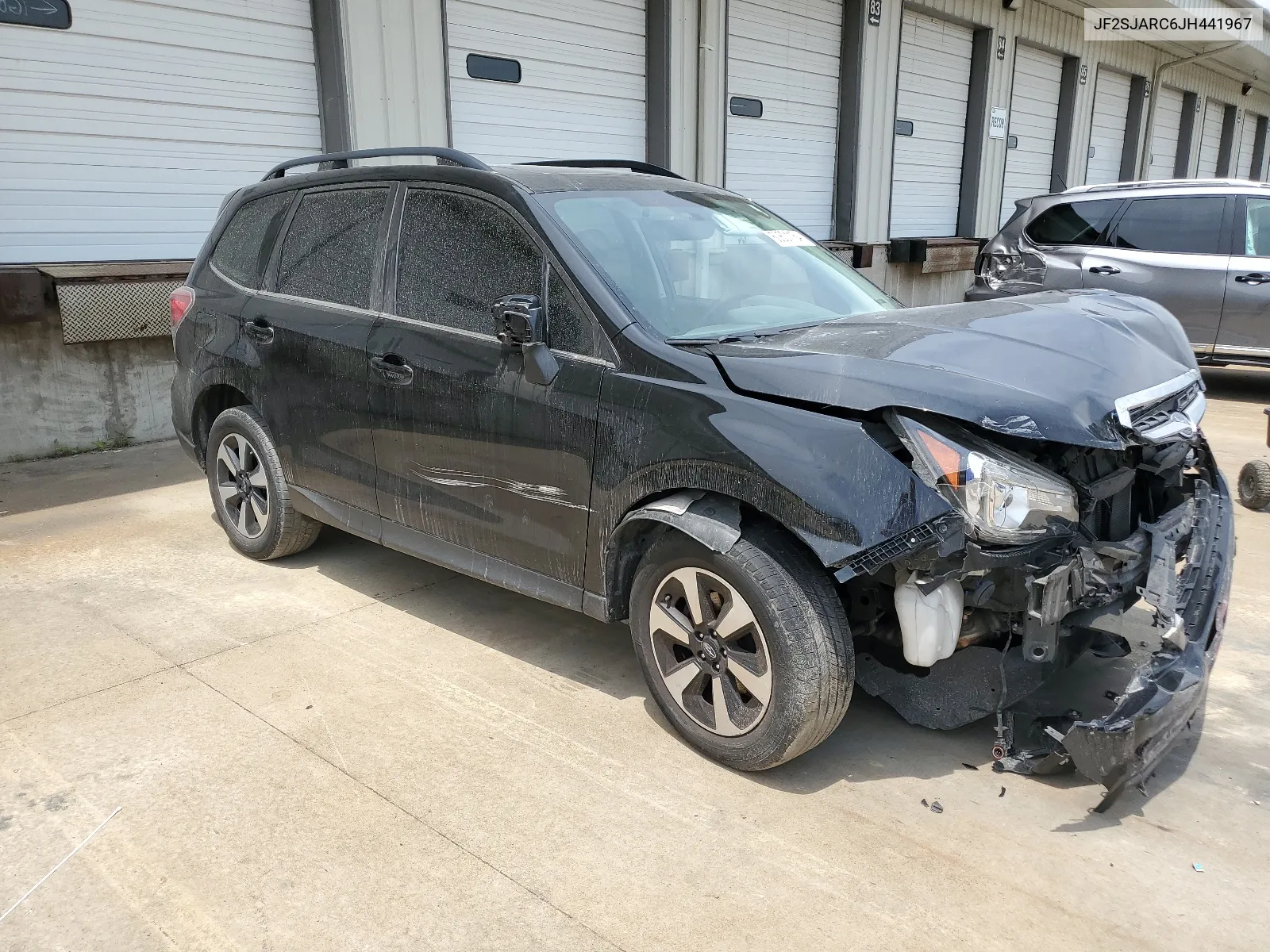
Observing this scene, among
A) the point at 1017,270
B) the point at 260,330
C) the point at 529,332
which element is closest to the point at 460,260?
the point at 529,332

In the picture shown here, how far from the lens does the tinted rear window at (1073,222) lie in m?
9.11

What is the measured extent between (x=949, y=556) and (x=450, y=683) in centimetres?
193

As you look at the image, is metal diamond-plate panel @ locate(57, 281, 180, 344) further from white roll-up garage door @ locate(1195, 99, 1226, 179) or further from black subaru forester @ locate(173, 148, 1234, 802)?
white roll-up garage door @ locate(1195, 99, 1226, 179)

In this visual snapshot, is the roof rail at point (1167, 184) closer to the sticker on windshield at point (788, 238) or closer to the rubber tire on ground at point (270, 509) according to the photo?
the sticker on windshield at point (788, 238)

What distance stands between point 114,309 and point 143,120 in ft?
4.81

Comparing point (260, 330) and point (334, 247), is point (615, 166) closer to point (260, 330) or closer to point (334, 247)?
point (334, 247)

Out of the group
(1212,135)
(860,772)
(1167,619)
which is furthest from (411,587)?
(1212,135)

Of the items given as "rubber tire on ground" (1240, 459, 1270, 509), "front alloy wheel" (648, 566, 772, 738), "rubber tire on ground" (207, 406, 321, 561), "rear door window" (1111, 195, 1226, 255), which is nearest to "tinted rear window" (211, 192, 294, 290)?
"rubber tire on ground" (207, 406, 321, 561)

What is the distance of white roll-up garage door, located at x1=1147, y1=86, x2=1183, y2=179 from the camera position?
2138cm

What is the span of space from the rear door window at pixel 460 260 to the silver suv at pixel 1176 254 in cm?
625

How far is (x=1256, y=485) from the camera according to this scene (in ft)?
18.7

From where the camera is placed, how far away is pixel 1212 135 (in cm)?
2511

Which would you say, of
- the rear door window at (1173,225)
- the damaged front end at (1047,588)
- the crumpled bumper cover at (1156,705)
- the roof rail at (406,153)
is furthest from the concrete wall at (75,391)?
the rear door window at (1173,225)

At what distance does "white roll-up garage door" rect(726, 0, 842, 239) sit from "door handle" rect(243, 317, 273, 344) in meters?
8.06
